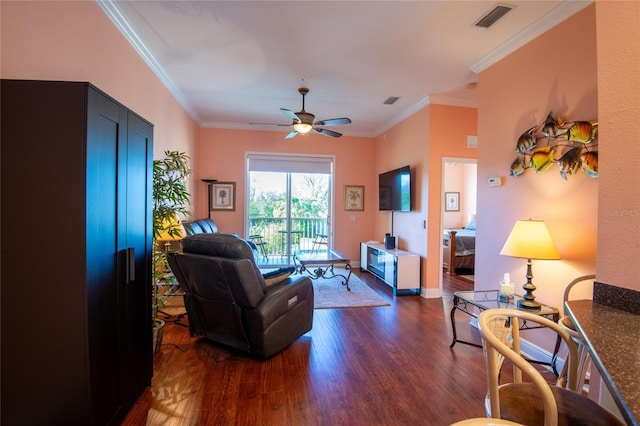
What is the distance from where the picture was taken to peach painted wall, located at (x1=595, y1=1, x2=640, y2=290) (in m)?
1.16

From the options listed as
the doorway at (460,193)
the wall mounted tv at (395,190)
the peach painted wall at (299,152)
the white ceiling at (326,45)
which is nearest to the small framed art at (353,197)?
the peach painted wall at (299,152)

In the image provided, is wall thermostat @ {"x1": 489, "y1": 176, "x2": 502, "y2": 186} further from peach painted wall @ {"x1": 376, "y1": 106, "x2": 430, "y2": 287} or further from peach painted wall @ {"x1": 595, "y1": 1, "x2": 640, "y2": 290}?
peach painted wall @ {"x1": 595, "y1": 1, "x2": 640, "y2": 290}

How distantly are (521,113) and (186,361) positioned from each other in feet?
12.1

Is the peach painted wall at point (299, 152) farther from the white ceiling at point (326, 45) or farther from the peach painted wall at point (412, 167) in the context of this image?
the white ceiling at point (326, 45)

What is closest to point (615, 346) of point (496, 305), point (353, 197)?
point (496, 305)

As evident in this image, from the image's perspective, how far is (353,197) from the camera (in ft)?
21.2

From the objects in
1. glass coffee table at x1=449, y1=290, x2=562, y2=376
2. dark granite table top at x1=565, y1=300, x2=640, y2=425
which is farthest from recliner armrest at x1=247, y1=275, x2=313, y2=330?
dark granite table top at x1=565, y1=300, x2=640, y2=425

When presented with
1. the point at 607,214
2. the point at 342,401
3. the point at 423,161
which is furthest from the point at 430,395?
the point at 423,161

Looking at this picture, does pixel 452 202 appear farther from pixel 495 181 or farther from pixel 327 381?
pixel 327 381

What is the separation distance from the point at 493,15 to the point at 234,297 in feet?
10.4

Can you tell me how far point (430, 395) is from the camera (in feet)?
6.72

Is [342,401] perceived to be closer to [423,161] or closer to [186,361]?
[186,361]

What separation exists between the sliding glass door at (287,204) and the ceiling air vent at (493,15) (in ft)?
13.1

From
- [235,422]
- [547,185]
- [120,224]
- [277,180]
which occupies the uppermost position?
[277,180]
